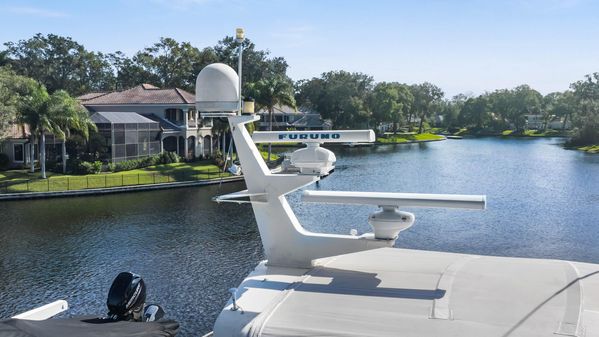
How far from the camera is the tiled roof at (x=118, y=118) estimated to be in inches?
2495

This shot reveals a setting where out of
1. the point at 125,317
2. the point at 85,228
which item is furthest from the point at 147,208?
the point at 125,317

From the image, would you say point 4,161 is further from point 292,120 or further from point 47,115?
point 292,120

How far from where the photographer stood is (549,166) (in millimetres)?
82812

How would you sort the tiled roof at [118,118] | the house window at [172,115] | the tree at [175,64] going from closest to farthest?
1. the tiled roof at [118,118]
2. the house window at [172,115]
3. the tree at [175,64]

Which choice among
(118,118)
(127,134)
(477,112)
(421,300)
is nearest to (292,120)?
(477,112)

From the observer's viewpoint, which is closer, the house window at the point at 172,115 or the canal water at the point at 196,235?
the canal water at the point at 196,235

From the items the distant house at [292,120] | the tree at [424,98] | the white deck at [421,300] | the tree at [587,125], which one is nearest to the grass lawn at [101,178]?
the white deck at [421,300]

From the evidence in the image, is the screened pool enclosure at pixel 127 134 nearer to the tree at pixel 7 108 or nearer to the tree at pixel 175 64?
the tree at pixel 7 108

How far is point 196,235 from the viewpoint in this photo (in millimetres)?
38438

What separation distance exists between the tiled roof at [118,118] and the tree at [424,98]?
11474 centimetres

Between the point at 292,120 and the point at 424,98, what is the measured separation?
178 ft

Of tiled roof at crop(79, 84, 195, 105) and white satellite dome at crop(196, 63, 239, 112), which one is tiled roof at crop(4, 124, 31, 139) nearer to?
tiled roof at crop(79, 84, 195, 105)

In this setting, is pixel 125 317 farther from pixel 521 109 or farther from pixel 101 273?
pixel 521 109

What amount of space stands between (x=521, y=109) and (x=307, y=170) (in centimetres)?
17659
